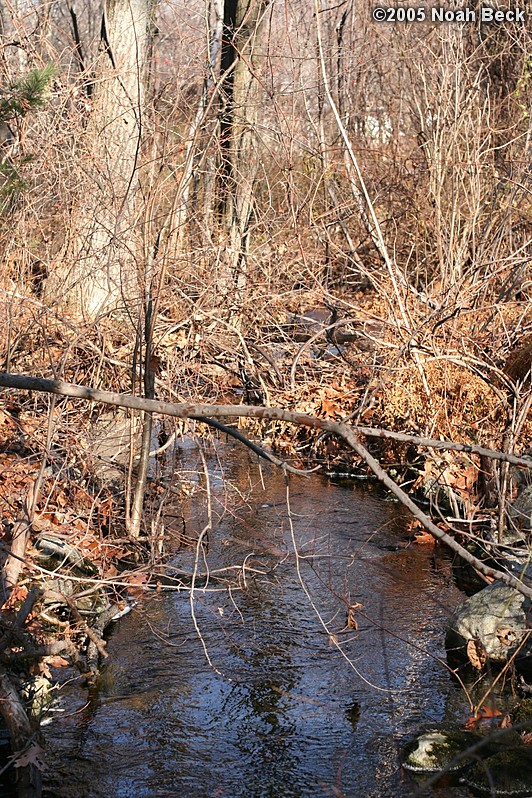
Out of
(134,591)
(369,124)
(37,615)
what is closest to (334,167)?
(369,124)

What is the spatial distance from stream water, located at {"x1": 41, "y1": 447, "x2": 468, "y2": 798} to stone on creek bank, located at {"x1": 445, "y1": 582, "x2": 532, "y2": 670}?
17 centimetres

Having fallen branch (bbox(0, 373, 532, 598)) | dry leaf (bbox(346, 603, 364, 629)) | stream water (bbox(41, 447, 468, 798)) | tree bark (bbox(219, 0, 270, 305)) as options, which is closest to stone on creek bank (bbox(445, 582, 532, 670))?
stream water (bbox(41, 447, 468, 798))

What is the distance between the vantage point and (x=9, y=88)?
16.9ft

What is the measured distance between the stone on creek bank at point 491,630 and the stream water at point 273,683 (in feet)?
0.57

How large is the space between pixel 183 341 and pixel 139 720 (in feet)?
16.0

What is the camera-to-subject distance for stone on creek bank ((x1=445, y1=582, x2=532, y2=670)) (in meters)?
6.04

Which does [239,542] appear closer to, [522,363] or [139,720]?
[139,720]

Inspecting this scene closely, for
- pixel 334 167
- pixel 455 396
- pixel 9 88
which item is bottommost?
pixel 455 396

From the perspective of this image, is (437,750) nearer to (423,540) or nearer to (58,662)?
(58,662)

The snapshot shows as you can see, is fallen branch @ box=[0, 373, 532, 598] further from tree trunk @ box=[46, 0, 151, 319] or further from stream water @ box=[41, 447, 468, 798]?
tree trunk @ box=[46, 0, 151, 319]

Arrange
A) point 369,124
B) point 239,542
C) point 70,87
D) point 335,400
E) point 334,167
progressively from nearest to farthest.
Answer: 1. point 239,542
2. point 70,87
3. point 335,400
4. point 334,167
5. point 369,124

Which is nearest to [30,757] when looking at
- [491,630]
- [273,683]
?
[273,683]

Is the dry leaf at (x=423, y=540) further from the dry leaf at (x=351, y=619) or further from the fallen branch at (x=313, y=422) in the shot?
the fallen branch at (x=313, y=422)

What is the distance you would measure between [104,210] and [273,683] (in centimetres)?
406
